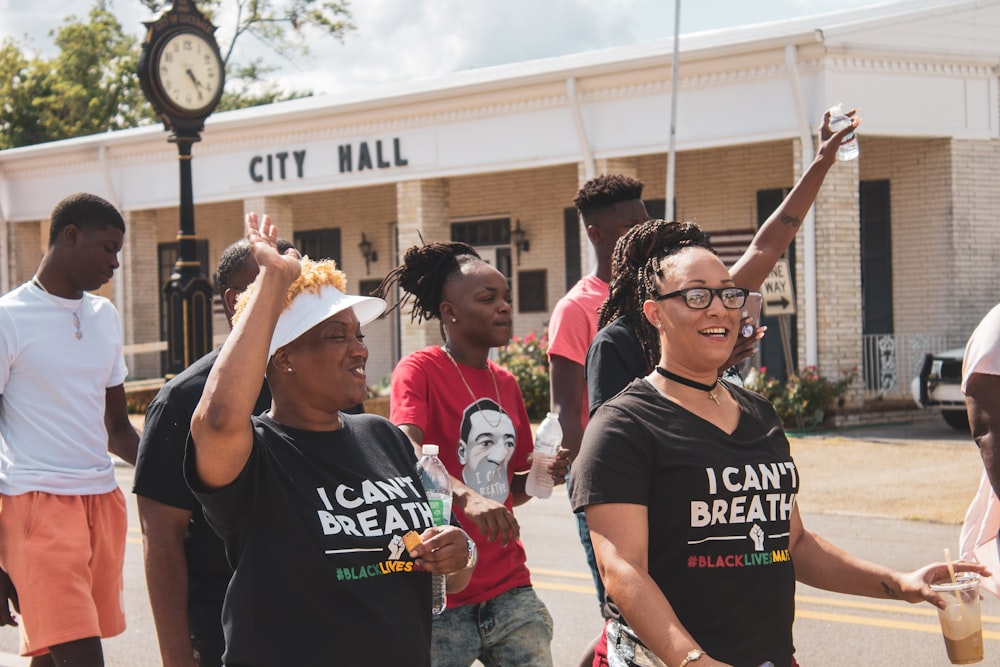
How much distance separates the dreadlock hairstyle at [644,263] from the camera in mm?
3406

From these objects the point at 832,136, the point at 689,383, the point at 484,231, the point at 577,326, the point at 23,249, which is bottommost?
the point at 689,383

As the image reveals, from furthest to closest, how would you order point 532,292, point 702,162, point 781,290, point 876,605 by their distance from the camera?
point 532,292 < point 702,162 < point 781,290 < point 876,605

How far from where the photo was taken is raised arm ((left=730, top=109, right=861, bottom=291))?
441cm

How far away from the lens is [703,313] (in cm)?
316

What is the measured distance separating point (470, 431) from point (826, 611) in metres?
3.94

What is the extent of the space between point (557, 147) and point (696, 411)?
1694cm

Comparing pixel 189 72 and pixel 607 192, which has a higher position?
pixel 189 72

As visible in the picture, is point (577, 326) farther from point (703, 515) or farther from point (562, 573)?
point (562, 573)

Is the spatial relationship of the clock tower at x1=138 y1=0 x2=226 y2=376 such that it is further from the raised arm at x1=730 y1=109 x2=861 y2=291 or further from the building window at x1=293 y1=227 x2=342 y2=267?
the building window at x1=293 y1=227 x2=342 y2=267

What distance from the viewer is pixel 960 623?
3.26 m

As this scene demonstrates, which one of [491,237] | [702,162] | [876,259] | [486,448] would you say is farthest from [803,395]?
[486,448]

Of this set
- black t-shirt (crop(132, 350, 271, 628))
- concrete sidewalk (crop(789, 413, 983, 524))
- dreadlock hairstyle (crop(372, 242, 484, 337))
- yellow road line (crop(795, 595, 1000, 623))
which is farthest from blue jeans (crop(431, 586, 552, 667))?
concrete sidewalk (crop(789, 413, 983, 524))

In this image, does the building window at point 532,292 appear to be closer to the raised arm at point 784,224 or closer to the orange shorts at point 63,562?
the orange shorts at point 63,562

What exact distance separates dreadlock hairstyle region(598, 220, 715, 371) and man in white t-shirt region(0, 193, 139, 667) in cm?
224
